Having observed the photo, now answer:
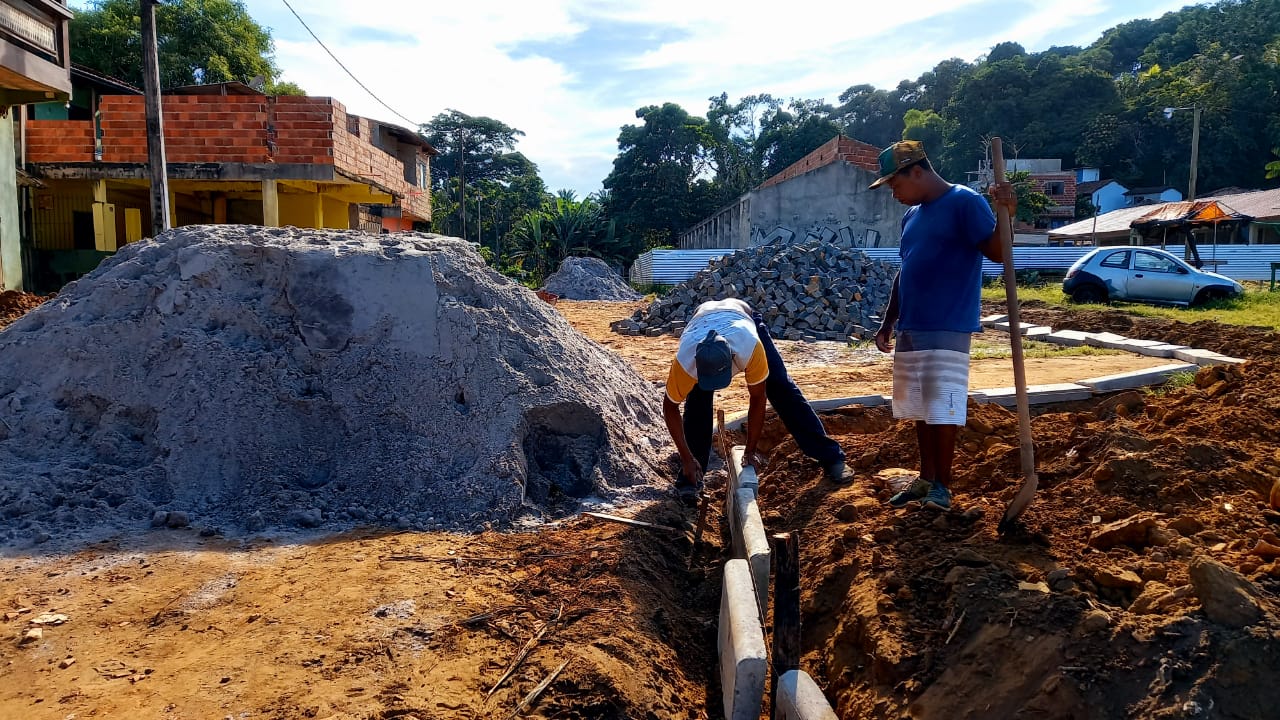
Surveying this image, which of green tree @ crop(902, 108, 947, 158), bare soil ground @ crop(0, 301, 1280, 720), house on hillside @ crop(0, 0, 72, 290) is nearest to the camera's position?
bare soil ground @ crop(0, 301, 1280, 720)

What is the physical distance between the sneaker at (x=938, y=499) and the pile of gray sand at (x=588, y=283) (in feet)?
73.9

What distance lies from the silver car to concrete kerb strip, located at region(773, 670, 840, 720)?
14945 millimetres

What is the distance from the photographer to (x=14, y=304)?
9055 millimetres

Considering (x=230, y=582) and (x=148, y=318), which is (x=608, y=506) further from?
(x=148, y=318)

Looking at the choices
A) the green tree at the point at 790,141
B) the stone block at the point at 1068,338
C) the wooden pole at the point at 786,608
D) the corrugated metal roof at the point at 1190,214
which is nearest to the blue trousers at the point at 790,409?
the wooden pole at the point at 786,608

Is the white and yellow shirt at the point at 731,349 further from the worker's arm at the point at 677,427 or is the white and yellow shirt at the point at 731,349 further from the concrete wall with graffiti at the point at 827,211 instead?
the concrete wall with graffiti at the point at 827,211

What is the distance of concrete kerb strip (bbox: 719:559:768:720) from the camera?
249 cm

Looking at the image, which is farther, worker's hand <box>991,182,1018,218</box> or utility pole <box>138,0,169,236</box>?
utility pole <box>138,0,169,236</box>

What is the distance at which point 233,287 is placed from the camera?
5254mm

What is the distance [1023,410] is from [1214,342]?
25.6 feet

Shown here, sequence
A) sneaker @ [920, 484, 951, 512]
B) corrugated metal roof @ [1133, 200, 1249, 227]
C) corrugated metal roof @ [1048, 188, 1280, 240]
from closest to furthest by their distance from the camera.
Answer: sneaker @ [920, 484, 951, 512], corrugated metal roof @ [1133, 200, 1249, 227], corrugated metal roof @ [1048, 188, 1280, 240]

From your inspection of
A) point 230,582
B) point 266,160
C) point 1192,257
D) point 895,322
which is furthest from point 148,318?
point 1192,257

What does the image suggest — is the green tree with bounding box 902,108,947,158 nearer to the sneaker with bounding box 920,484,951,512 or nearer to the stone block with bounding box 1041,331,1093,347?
the stone block with bounding box 1041,331,1093,347

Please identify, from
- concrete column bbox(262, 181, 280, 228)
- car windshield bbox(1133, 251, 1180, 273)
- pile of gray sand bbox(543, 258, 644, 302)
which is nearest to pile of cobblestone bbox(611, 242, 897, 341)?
car windshield bbox(1133, 251, 1180, 273)
